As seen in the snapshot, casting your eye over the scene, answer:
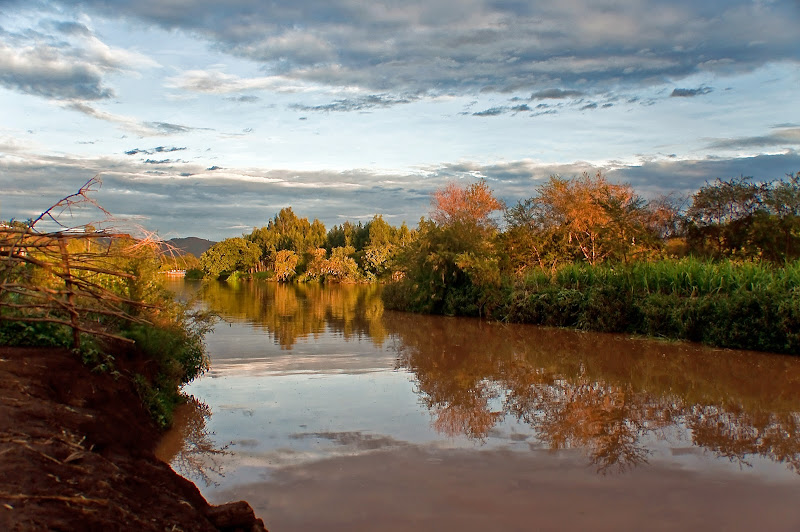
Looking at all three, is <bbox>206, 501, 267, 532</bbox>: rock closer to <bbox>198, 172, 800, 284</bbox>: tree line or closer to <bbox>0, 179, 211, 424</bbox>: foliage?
<bbox>0, 179, 211, 424</bbox>: foliage

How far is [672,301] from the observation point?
16.7 m

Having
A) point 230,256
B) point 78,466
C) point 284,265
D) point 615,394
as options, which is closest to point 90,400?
point 78,466

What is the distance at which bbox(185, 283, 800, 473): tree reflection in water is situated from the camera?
7.85 m

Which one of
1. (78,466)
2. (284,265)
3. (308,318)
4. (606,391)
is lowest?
(308,318)

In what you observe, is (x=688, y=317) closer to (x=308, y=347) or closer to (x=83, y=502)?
(x=308, y=347)

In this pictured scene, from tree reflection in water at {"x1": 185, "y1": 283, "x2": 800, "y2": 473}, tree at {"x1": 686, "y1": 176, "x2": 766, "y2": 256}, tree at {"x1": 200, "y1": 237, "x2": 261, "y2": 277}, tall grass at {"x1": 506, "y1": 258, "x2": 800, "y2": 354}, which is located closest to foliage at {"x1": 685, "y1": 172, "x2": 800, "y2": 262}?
tree at {"x1": 686, "y1": 176, "x2": 766, "y2": 256}

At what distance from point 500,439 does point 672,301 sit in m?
10.7

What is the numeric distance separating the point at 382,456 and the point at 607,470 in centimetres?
239

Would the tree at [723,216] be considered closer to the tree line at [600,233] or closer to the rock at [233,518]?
the tree line at [600,233]

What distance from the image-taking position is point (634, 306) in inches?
711

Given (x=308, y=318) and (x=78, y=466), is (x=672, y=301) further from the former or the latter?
(x=78, y=466)

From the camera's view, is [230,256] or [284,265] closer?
[284,265]

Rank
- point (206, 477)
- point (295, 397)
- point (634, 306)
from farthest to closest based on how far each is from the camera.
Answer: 1. point (634, 306)
2. point (295, 397)
3. point (206, 477)

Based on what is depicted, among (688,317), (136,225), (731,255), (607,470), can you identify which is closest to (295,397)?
(136,225)
